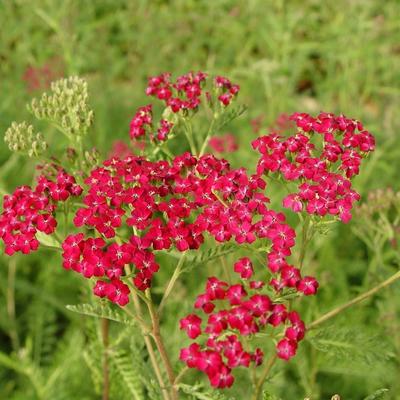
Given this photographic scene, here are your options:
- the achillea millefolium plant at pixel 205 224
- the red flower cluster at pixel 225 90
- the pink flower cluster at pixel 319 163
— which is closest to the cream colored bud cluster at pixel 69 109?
the achillea millefolium plant at pixel 205 224

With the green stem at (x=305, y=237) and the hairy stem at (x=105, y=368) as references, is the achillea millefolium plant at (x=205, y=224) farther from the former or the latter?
the hairy stem at (x=105, y=368)

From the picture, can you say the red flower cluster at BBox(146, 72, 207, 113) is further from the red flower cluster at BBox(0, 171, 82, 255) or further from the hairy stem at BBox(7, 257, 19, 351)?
the hairy stem at BBox(7, 257, 19, 351)

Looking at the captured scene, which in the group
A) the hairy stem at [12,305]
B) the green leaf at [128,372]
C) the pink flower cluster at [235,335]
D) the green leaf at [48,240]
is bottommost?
the hairy stem at [12,305]

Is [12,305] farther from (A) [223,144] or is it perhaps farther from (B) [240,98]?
(B) [240,98]

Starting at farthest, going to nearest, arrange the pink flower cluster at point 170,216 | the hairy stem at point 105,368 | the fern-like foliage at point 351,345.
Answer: the hairy stem at point 105,368, the fern-like foliage at point 351,345, the pink flower cluster at point 170,216

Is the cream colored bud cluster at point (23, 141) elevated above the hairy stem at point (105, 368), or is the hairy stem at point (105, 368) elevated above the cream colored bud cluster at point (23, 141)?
the cream colored bud cluster at point (23, 141)

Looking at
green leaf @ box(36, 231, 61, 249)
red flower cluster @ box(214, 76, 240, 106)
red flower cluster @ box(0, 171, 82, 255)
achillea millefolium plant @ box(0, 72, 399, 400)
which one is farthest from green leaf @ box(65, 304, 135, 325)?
red flower cluster @ box(214, 76, 240, 106)
